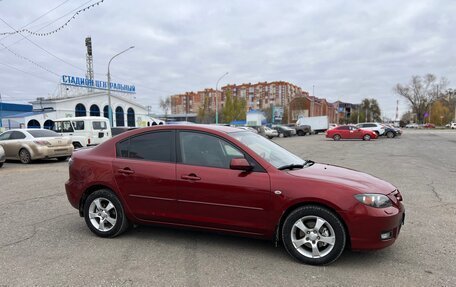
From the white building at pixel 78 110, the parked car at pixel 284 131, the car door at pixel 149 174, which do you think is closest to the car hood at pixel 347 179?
the car door at pixel 149 174

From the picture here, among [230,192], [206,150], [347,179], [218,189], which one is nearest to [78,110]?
[206,150]

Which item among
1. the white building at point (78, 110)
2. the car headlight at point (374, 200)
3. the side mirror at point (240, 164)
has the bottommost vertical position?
the car headlight at point (374, 200)

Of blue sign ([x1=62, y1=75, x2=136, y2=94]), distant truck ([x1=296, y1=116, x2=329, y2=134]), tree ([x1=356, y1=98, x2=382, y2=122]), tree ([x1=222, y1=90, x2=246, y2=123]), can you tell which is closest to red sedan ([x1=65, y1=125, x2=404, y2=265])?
blue sign ([x1=62, y1=75, x2=136, y2=94])

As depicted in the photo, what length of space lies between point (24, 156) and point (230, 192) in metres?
12.9

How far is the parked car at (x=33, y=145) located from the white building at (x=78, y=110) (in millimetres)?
29765

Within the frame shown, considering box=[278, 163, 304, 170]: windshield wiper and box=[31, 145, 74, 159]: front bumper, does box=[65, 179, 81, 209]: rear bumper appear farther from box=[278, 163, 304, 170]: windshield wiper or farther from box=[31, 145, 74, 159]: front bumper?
box=[31, 145, 74, 159]: front bumper

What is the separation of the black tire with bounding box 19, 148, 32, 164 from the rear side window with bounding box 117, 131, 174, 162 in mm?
11091

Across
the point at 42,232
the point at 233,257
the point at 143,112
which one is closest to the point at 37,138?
the point at 42,232

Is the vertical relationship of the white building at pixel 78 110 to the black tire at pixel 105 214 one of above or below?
above

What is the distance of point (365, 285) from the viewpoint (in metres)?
3.36

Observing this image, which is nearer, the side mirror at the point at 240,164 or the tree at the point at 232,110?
the side mirror at the point at 240,164

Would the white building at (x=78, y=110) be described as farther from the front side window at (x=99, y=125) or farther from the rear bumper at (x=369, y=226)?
the rear bumper at (x=369, y=226)

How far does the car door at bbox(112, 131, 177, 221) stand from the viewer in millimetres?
4387

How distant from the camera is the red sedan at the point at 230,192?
3727 millimetres
